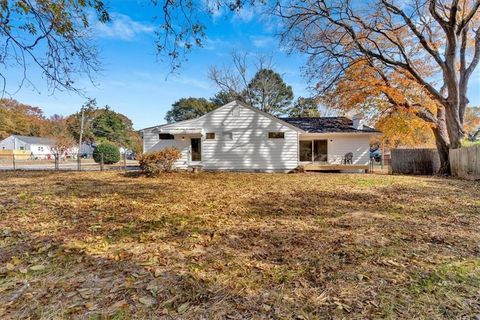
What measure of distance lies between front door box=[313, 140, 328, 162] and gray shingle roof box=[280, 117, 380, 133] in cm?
74

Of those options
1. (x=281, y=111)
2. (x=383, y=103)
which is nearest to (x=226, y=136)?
(x=383, y=103)

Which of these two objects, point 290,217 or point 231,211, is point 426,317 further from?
point 231,211

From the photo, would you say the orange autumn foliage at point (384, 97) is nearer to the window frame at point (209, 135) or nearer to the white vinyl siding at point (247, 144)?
the white vinyl siding at point (247, 144)

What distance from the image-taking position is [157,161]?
11406 millimetres

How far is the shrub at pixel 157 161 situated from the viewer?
11.2m

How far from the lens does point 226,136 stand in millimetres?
15258

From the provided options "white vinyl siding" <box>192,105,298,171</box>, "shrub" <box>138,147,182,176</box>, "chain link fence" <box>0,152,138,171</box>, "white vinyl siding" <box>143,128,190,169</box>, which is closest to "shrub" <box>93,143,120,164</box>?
"chain link fence" <box>0,152,138,171</box>

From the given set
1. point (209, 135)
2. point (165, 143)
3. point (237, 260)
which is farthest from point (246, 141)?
point (237, 260)

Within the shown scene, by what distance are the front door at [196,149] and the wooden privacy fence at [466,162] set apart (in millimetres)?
12402

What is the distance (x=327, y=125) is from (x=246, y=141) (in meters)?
5.49

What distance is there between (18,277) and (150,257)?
120 centimetres

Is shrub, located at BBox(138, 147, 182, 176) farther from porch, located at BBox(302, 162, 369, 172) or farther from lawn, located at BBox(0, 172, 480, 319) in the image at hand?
porch, located at BBox(302, 162, 369, 172)

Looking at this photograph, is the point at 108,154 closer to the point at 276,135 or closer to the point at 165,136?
the point at 165,136

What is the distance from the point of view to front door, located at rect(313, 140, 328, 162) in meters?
16.2
